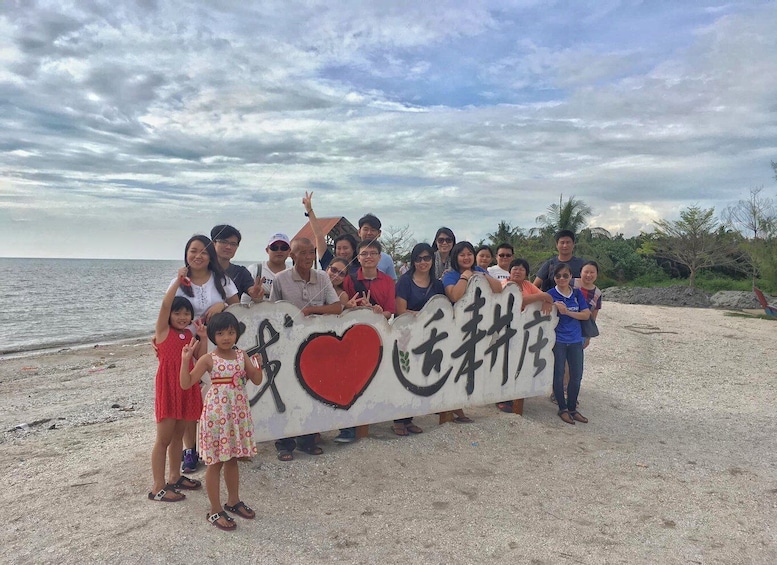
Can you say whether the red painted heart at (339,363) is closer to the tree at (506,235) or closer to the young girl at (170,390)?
the young girl at (170,390)

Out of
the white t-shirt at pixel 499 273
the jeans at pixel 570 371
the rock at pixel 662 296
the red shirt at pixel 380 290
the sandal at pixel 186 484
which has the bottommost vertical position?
the rock at pixel 662 296

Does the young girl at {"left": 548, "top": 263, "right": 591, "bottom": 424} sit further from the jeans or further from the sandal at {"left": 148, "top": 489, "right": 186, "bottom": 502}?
the sandal at {"left": 148, "top": 489, "right": 186, "bottom": 502}

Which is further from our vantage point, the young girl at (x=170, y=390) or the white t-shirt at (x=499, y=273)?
the white t-shirt at (x=499, y=273)

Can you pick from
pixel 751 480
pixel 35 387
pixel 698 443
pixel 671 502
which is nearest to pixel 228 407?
pixel 671 502

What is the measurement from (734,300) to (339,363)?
2554 cm

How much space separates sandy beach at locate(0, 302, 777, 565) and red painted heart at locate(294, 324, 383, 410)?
0.53 metres

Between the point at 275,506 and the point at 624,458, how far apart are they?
323 cm

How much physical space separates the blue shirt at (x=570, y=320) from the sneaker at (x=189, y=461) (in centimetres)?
406

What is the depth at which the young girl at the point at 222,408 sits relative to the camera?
132 inches

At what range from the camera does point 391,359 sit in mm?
5020

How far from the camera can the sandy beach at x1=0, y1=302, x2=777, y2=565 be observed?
3.31m

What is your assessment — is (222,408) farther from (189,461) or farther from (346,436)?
(346,436)

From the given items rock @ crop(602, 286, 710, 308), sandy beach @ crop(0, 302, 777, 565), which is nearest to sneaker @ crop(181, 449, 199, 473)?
sandy beach @ crop(0, 302, 777, 565)

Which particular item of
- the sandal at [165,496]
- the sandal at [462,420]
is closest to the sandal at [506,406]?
the sandal at [462,420]
